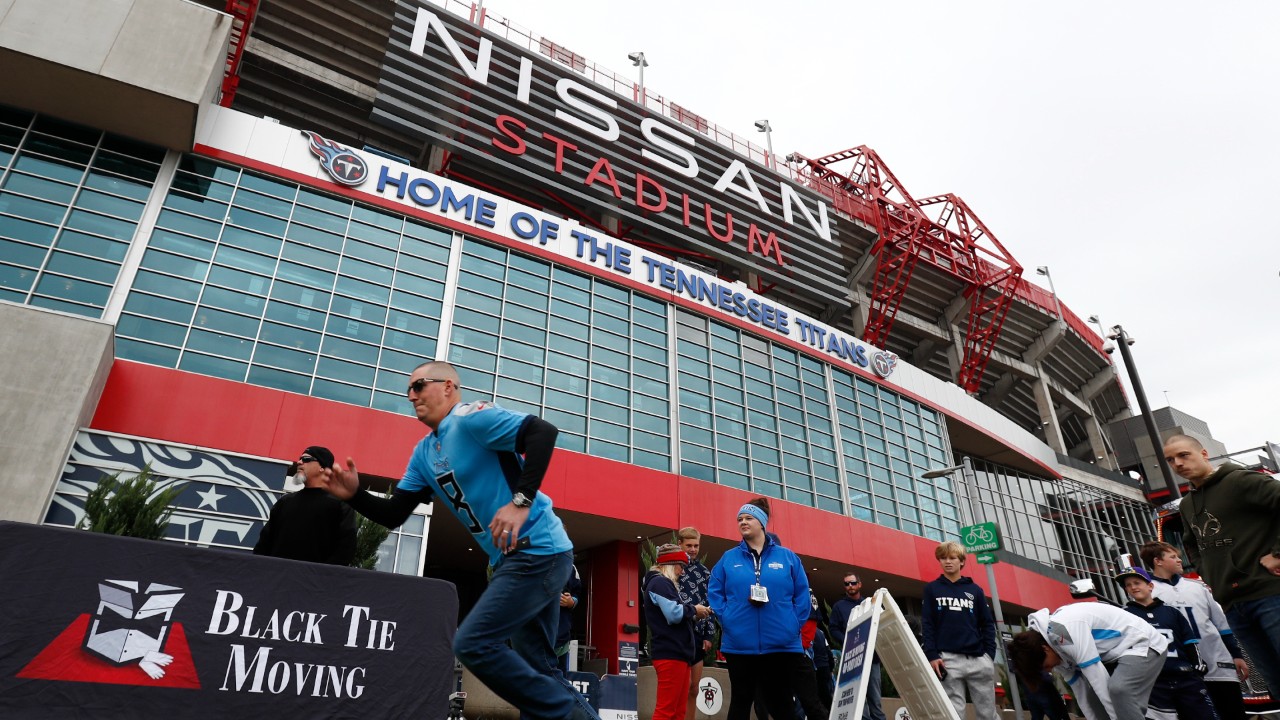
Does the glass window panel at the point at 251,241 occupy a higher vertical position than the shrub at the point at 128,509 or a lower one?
higher

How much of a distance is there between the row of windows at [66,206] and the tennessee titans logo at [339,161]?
3300 mm

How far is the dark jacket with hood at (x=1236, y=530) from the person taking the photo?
431 centimetres

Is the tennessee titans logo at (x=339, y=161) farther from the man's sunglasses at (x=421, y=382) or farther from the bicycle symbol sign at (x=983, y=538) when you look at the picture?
the bicycle symbol sign at (x=983, y=538)

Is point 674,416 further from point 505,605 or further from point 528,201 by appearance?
point 505,605

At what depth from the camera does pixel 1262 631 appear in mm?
4320

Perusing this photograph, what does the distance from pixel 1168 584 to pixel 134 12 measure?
68.0 feet

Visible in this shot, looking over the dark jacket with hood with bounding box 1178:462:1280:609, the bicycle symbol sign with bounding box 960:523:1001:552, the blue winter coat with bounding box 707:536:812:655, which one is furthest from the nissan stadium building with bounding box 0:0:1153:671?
the dark jacket with hood with bounding box 1178:462:1280:609

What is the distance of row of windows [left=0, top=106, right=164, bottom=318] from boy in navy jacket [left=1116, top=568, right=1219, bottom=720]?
17.2 metres

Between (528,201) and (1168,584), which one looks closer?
(1168,584)

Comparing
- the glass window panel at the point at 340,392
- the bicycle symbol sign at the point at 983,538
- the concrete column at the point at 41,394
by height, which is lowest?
the bicycle symbol sign at the point at 983,538

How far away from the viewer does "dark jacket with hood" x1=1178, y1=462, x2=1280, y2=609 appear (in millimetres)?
Answer: 4309

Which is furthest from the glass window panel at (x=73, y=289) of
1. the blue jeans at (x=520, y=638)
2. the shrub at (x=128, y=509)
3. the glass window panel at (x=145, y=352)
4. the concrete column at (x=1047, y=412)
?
Answer: the concrete column at (x=1047, y=412)

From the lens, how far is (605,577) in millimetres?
19000


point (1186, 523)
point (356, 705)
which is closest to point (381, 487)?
point (356, 705)
